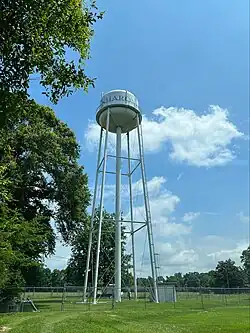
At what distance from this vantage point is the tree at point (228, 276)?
7445 centimetres

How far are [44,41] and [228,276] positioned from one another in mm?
76327

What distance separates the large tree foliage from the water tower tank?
1994 centimetres

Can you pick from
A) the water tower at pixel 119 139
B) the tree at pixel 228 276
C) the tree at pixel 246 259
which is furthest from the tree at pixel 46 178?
the tree at pixel 246 259

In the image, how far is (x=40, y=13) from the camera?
5613mm

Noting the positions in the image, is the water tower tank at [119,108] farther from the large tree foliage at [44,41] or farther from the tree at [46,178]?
the large tree foliage at [44,41]

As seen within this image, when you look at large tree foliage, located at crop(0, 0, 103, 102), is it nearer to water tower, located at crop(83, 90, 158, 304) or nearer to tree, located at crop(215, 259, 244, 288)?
water tower, located at crop(83, 90, 158, 304)

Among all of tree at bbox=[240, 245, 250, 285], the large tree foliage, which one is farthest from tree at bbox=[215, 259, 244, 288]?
the large tree foliage

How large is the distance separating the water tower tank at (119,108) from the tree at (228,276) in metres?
57.4

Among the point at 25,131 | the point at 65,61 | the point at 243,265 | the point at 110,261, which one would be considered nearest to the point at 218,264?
the point at 243,265

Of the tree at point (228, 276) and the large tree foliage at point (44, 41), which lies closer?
the large tree foliage at point (44, 41)

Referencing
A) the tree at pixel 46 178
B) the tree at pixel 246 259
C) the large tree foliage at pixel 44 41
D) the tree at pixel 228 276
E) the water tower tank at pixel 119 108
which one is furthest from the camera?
the tree at pixel 246 259

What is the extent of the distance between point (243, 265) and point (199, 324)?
77.4 meters

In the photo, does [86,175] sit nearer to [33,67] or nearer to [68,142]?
[68,142]

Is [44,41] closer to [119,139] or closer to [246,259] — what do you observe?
[119,139]
